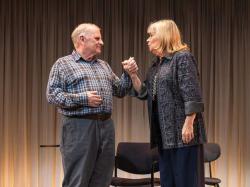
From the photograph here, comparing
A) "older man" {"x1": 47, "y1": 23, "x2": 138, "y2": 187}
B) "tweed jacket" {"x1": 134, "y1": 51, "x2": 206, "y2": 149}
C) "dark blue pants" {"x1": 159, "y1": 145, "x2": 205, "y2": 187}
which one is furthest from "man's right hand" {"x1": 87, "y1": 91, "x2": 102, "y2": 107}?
"dark blue pants" {"x1": 159, "y1": 145, "x2": 205, "y2": 187}

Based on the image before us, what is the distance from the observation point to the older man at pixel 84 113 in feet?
10.7

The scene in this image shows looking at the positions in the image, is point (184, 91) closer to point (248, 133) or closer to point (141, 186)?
point (141, 186)

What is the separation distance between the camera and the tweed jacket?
2.90 m

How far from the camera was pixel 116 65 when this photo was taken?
603cm

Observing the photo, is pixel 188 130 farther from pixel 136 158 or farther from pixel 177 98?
pixel 136 158

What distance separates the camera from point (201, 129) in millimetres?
3004

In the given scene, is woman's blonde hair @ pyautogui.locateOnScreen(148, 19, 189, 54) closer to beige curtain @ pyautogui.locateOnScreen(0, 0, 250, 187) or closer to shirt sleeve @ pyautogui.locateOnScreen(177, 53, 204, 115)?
shirt sleeve @ pyautogui.locateOnScreen(177, 53, 204, 115)

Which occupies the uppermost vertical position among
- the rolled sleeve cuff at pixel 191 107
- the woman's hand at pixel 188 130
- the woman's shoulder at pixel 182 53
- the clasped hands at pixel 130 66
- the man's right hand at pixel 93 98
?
the woman's shoulder at pixel 182 53

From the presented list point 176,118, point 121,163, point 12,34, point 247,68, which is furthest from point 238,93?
point 176,118

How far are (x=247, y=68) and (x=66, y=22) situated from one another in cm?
232

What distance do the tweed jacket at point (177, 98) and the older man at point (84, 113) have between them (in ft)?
1.54

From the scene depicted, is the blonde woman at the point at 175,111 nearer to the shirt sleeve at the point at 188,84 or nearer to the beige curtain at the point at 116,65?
the shirt sleeve at the point at 188,84

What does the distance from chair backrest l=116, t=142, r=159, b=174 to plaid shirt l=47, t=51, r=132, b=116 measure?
1411 mm

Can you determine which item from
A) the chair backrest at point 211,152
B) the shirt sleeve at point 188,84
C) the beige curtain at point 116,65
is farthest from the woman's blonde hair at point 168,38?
the beige curtain at point 116,65
